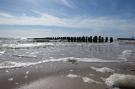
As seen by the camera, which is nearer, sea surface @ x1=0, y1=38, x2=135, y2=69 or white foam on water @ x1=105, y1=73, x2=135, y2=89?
white foam on water @ x1=105, y1=73, x2=135, y2=89

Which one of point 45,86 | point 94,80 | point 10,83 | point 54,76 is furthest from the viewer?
point 54,76

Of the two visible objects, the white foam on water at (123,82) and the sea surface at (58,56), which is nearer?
the white foam on water at (123,82)

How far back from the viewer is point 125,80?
6.88m

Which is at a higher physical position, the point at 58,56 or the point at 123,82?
the point at 123,82

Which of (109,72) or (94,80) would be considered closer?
(94,80)

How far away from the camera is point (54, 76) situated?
8.38 m

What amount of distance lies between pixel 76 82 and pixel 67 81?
1.43 ft

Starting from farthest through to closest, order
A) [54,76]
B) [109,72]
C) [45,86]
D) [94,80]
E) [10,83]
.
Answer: [109,72], [54,76], [94,80], [10,83], [45,86]

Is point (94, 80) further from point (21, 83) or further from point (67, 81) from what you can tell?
point (21, 83)

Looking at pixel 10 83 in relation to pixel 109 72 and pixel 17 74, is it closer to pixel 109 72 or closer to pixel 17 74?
pixel 17 74

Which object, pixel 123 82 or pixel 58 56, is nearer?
pixel 123 82

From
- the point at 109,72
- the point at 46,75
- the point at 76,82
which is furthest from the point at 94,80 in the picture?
the point at 46,75

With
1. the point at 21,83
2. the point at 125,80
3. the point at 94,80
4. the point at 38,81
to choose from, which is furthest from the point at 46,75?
the point at 125,80

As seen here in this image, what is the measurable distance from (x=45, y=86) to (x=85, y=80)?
6.69 feet
